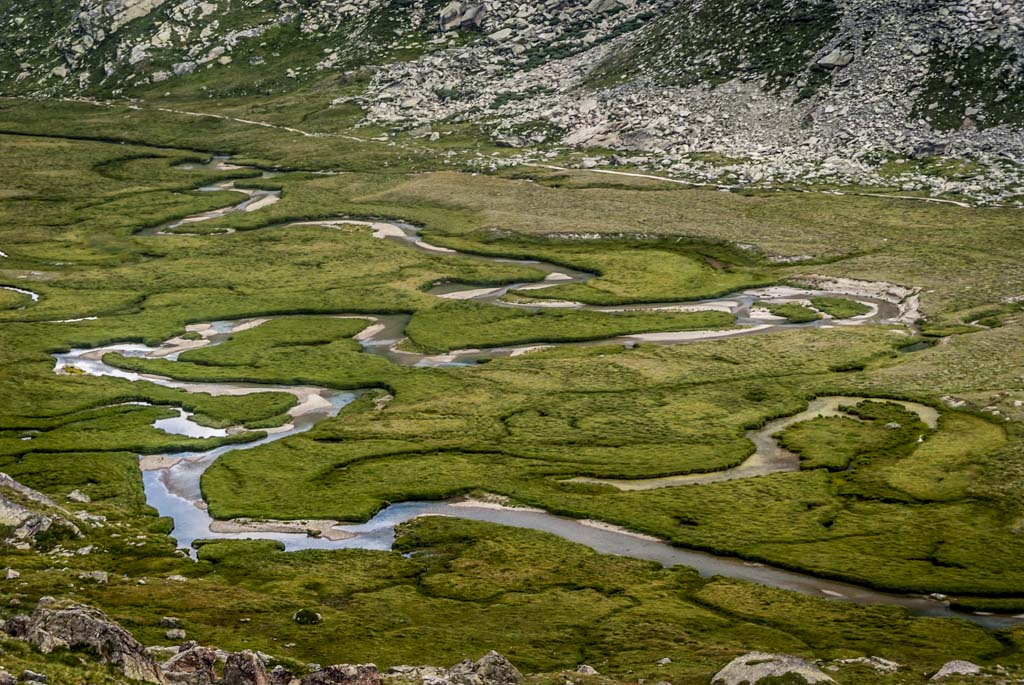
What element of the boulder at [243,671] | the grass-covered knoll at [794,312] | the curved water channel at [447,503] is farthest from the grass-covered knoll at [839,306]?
the boulder at [243,671]

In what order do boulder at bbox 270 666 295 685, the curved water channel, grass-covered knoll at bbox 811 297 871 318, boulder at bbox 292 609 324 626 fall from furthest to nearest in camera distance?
A: grass-covered knoll at bbox 811 297 871 318 → the curved water channel → boulder at bbox 292 609 324 626 → boulder at bbox 270 666 295 685

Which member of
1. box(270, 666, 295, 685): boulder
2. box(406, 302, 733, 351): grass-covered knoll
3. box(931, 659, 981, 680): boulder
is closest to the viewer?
box(270, 666, 295, 685): boulder

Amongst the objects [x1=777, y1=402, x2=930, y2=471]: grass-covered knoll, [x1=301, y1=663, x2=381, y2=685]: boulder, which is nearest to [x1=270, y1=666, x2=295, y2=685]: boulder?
[x1=301, y1=663, x2=381, y2=685]: boulder

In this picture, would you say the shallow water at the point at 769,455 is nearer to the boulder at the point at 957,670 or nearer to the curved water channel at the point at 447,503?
the curved water channel at the point at 447,503

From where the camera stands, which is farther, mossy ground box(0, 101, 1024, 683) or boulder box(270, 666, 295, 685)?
mossy ground box(0, 101, 1024, 683)

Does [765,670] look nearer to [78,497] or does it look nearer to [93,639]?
[93,639]

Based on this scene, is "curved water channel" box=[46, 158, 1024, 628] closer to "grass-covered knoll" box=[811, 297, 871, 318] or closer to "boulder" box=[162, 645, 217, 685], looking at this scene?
"grass-covered knoll" box=[811, 297, 871, 318]

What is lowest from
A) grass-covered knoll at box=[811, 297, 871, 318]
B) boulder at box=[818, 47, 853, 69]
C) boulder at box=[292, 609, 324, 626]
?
grass-covered knoll at box=[811, 297, 871, 318]
